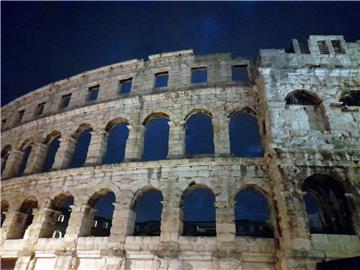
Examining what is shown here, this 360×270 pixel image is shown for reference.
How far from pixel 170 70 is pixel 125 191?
6.36 metres

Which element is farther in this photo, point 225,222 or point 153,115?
point 153,115

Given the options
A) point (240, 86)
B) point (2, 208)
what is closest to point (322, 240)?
point (240, 86)

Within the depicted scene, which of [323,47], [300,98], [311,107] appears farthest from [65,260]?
[323,47]

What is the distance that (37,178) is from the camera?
11625mm

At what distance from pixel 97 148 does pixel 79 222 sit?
126 inches

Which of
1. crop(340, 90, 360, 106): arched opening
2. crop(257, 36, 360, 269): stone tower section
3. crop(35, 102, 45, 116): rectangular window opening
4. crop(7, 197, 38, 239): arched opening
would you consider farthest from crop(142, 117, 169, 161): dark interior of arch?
crop(340, 90, 360, 106): arched opening

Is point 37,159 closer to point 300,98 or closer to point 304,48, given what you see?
point 300,98

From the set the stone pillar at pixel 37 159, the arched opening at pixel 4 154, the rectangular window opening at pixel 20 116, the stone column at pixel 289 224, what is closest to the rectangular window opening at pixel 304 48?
the stone column at pixel 289 224

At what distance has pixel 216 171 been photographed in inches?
368

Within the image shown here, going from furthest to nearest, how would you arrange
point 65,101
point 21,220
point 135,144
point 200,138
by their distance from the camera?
point 200,138 < point 65,101 < point 21,220 < point 135,144

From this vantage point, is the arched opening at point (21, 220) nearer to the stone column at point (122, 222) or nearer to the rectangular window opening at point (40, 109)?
the stone column at point (122, 222)

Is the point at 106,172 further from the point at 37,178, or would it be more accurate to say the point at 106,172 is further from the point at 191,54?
the point at 191,54

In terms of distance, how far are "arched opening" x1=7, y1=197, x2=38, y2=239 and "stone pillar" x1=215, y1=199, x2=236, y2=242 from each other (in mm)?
8388

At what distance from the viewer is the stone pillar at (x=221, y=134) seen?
988 cm
